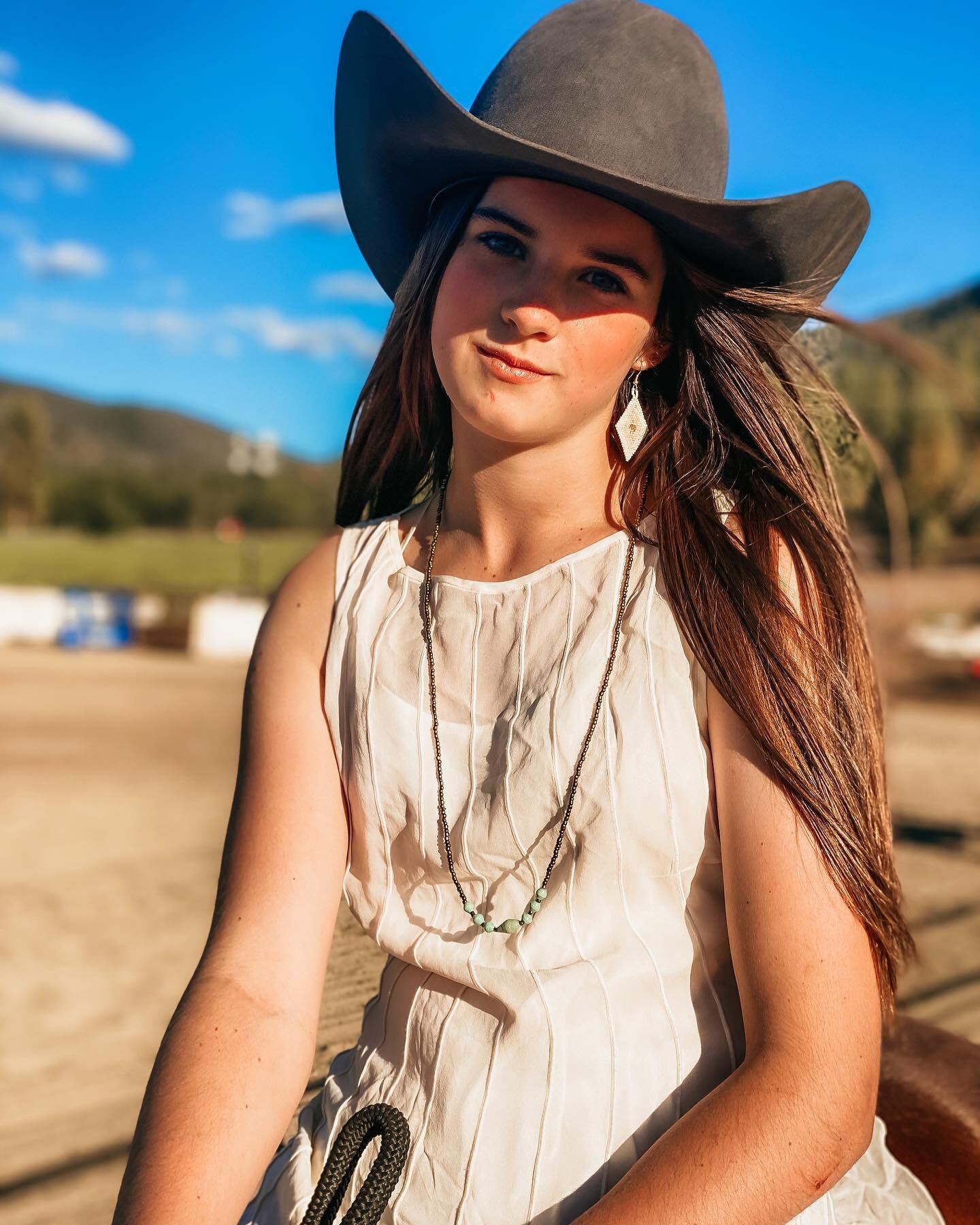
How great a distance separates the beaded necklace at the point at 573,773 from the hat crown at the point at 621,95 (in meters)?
0.41

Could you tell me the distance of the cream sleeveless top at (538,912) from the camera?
4.44 feet

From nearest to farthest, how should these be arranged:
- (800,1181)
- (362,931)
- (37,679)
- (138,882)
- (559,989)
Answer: (800,1181)
(559,989)
(362,931)
(138,882)
(37,679)

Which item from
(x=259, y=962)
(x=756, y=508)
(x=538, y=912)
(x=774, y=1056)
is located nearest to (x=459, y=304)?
(x=756, y=508)

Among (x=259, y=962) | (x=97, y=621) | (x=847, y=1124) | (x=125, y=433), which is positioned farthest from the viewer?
(x=125, y=433)

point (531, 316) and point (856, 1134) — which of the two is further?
point (531, 316)

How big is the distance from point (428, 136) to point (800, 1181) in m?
1.35

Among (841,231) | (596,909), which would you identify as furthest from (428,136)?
(596,909)

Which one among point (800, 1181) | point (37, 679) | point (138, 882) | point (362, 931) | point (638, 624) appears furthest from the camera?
point (37, 679)

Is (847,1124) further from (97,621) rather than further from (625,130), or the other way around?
(97,621)

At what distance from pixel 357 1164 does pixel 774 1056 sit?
514 millimetres

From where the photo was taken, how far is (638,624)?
4.89 ft

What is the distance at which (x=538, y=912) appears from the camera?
144 cm

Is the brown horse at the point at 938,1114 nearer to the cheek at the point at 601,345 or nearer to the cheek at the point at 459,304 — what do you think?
the cheek at the point at 601,345

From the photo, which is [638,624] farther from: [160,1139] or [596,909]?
[160,1139]
